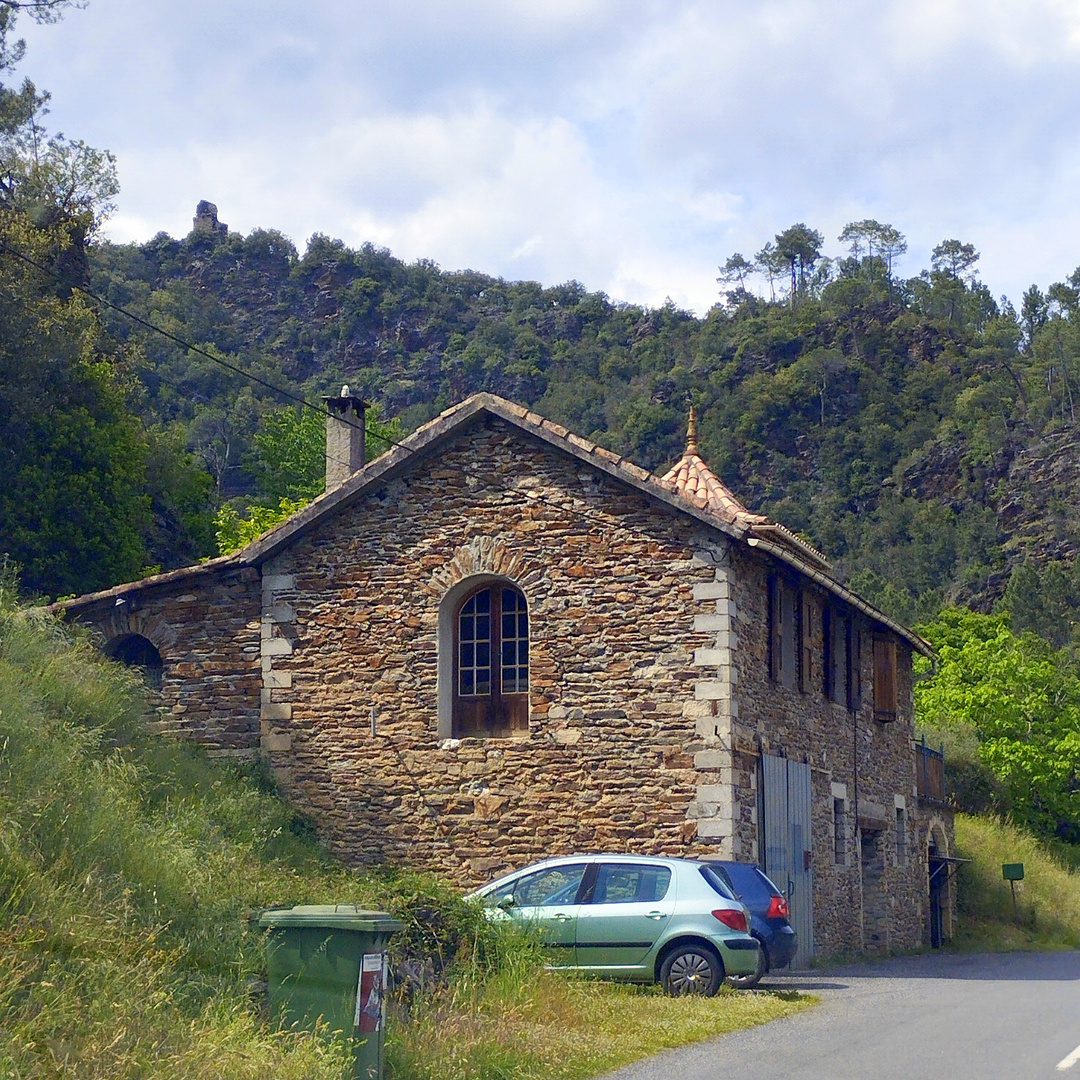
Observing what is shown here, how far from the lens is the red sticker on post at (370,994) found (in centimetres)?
895

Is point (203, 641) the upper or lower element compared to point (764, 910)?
upper

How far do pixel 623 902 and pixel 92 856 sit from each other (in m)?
5.79

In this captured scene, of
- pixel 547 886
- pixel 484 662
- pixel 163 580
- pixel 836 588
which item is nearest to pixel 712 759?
pixel 484 662

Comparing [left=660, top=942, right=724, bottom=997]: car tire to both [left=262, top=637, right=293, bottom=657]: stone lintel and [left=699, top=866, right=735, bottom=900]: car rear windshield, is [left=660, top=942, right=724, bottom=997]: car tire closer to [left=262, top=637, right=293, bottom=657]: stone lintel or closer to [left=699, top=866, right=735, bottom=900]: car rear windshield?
[left=699, top=866, right=735, bottom=900]: car rear windshield

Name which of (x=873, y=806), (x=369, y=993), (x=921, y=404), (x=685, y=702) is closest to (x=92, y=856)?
(x=369, y=993)

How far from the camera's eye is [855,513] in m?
73.8

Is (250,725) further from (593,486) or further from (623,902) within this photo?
(623,902)

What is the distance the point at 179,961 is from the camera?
9898 millimetres

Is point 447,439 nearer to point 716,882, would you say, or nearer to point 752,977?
point 716,882

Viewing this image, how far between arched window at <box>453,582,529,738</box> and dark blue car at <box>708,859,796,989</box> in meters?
4.68

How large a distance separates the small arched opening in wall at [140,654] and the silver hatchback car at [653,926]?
8.46 m

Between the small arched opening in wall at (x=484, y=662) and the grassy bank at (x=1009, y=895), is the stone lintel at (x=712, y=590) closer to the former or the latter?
the small arched opening in wall at (x=484, y=662)

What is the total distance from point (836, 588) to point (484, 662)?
5.28 meters

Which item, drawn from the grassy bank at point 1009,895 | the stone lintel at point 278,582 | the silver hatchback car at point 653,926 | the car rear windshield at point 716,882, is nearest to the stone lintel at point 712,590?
the car rear windshield at point 716,882
